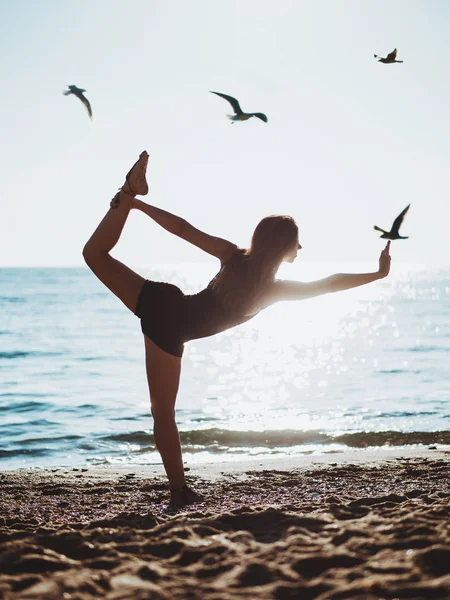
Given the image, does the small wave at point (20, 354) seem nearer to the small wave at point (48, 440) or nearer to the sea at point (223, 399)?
the sea at point (223, 399)

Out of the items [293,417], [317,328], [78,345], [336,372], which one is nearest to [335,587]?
[293,417]

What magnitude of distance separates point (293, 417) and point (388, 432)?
8.44ft

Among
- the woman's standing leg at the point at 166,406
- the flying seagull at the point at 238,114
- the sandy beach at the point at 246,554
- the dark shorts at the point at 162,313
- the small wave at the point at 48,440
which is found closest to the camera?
the sandy beach at the point at 246,554

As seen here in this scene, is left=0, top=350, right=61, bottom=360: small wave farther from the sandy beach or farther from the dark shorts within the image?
the dark shorts

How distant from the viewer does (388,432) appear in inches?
449

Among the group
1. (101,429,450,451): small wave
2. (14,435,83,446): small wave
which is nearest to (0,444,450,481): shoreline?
(101,429,450,451): small wave

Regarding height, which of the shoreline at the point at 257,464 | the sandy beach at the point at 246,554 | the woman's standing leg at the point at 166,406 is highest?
the woman's standing leg at the point at 166,406

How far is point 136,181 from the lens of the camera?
4664 millimetres

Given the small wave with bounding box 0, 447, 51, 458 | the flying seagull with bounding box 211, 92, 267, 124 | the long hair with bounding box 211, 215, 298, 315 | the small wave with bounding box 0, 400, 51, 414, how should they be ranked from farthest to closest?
the small wave with bounding box 0, 400, 51, 414 < the small wave with bounding box 0, 447, 51, 458 < the flying seagull with bounding box 211, 92, 267, 124 < the long hair with bounding box 211, 215, 298, 315

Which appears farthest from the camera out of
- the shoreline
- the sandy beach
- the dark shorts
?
the shoreline

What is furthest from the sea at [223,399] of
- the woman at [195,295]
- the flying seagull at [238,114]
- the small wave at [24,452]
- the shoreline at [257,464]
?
the woman at [195,295]

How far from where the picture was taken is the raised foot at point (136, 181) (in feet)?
15.3

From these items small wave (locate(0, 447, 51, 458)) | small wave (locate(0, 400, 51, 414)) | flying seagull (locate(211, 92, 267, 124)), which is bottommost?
small wave (locate(0, 447, 51, 458))

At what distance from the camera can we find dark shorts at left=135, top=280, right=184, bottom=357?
458cm
